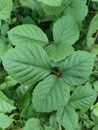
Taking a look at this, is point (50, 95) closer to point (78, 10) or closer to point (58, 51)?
point (58, 51)

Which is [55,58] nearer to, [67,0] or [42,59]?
[42,59]

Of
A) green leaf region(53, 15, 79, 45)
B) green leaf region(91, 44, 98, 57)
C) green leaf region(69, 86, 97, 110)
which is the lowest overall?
green leaf region(69, 86, 97, 110)

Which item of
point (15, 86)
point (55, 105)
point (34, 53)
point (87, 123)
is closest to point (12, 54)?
point (34, 53)

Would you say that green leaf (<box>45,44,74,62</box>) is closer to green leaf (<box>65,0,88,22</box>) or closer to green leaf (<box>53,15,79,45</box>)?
green leaf (<box>53,15,79,45</box>)

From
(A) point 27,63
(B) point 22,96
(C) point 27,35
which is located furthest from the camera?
(B) point 22,96

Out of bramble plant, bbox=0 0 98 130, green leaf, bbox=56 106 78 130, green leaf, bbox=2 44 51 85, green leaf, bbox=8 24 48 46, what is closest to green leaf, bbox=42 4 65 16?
bramble plant, bbox=0 0 98 130

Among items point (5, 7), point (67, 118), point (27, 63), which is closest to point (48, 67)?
point (27, 63)
